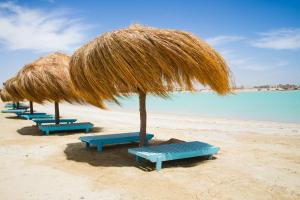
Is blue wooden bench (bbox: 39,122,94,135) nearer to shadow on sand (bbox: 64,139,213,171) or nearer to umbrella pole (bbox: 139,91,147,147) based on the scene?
shadow on sand (bbox: 64,139,213,171)

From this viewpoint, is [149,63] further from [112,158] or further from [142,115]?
[112,158]

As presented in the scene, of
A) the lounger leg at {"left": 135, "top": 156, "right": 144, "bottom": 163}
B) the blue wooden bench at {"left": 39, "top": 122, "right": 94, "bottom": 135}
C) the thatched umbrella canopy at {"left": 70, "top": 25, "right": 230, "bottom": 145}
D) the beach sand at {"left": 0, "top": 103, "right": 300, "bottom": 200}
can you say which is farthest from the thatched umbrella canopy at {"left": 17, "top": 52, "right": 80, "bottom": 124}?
the lounger leg at {"left": 135, "top": 156, "right": 144, "bottom": 163}

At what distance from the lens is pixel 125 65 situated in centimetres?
533

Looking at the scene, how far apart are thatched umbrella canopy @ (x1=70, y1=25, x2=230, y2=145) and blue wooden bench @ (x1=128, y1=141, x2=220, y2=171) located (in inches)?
44.2

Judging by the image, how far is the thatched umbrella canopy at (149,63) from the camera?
17.5 feet

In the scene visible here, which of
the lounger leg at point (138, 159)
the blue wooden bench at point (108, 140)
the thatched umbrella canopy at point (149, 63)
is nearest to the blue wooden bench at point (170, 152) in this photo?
the lounger leg at point (138, 159)

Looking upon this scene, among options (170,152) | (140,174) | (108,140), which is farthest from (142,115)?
(140,174)

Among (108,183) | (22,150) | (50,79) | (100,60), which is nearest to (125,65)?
(100,60)

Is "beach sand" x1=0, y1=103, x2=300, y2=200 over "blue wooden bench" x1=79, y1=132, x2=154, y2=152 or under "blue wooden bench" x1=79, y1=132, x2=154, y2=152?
under

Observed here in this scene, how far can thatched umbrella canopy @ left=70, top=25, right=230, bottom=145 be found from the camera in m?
5.33

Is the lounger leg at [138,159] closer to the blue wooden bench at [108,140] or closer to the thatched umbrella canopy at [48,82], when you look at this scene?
the blue wooden bench at [108,140]

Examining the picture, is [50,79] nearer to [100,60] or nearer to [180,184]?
[100,60]

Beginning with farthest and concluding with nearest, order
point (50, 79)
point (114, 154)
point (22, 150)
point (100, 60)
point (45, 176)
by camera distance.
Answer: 1. point (50, 79)
2. point (22, 150)
3. point (114, 154)
4. point (100, 60)
5. point (45, 176)

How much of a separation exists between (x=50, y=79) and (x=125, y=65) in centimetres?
508
